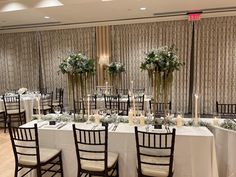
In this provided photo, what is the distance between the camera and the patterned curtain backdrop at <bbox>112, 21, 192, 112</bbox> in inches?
297

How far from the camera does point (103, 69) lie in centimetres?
848

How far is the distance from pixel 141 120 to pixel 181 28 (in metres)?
5.04

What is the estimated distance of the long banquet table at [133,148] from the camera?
2949 millimetres

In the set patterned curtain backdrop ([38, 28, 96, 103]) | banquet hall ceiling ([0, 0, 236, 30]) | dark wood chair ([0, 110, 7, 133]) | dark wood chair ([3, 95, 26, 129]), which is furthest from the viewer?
patterned curtain backdrop ([38, 28, 96, 103])

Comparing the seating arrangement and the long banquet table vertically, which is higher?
the seating arrangement

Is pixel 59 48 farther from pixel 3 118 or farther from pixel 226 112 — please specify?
pixel 226 112

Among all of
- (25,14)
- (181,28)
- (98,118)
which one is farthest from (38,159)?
(181,28)

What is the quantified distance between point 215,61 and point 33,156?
6440 millimetres

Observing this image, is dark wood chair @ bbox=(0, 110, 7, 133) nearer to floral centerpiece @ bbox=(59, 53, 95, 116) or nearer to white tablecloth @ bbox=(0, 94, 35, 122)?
white tablecloth @ bbox=(0, 94, 35, 122)

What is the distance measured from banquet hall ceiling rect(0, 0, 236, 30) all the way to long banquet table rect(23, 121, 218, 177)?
307 centimetres

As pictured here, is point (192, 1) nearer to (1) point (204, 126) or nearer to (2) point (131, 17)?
(2) point (131, 17)

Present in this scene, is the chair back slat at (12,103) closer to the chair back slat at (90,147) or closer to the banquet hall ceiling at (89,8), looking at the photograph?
the banquet hall ceiling at (89,8)

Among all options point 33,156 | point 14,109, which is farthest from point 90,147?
point 14,109

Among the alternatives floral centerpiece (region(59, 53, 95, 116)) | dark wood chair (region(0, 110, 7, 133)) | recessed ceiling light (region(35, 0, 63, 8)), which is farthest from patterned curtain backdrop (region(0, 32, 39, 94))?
floral centerpiece (region(59, 53, 95, 116))
